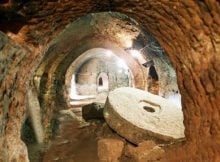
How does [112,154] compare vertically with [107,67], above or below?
below

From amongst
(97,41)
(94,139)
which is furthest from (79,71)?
(94,139)

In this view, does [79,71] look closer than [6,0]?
No

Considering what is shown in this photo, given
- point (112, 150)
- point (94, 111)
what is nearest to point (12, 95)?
point (112, 150)

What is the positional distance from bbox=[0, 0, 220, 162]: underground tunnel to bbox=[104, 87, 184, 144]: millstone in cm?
2

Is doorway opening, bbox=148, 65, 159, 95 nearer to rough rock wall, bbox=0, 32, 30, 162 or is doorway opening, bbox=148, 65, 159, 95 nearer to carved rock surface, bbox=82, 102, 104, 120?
carved rock surface, bbox=82, 102, 104, 120

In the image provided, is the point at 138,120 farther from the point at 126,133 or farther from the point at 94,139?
the point at 94,139

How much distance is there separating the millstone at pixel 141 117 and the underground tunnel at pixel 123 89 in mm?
16

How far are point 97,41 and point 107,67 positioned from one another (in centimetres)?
753

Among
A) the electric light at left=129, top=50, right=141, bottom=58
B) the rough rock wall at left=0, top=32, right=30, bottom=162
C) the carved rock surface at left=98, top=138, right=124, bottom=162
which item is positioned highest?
the electric light at left=129, top=50, right=141, bottom=58

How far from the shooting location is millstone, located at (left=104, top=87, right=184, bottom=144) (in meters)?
3.65

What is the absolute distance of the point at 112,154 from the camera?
3730 millimetres

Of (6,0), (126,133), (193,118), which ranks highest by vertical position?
(6,0)

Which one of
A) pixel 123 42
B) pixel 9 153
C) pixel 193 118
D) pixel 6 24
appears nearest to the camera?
pixel 6 24

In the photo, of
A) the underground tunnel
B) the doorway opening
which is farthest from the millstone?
the doorway opening
